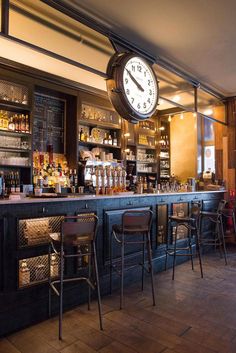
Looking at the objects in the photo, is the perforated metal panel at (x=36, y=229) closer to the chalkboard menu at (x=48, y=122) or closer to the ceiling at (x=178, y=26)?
the ceiling at (x=178, y=26)

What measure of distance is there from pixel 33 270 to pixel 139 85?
2455 millimetres

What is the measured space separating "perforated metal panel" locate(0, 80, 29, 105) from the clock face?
2009 mm

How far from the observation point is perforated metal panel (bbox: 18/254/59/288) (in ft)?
8.56

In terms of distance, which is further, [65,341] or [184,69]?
[184,69]

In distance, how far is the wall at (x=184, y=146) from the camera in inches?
278

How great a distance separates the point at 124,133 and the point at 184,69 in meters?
2.04

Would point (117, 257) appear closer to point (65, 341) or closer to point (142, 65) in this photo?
point (65, 341)

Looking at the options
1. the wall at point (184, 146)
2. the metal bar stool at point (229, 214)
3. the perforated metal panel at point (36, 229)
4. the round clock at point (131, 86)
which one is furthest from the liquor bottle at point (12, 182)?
the wall at point (184, 146)

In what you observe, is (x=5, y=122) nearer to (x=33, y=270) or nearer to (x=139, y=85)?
(x=139, y=85)

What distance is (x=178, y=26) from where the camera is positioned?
3.32 m

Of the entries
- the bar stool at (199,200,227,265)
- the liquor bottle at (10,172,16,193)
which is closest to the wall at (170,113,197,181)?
the bar stool at (199,200,227,265)

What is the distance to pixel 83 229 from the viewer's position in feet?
8.05

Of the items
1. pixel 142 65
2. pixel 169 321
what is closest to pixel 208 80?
pixel 142 65

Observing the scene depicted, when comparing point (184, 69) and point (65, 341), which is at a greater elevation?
point (184, 69)
